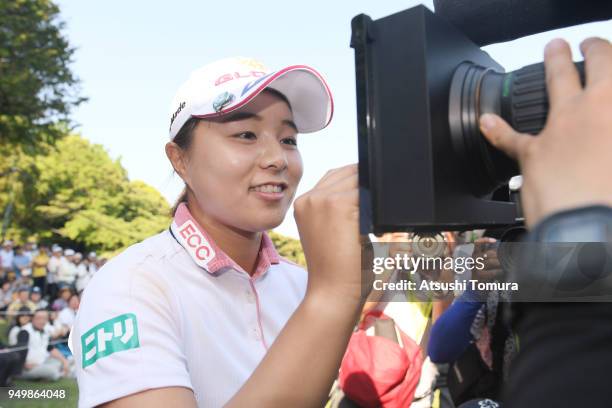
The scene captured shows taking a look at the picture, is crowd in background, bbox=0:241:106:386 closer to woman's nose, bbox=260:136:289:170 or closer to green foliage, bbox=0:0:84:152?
woman's nose, bbox=260:136:289:170

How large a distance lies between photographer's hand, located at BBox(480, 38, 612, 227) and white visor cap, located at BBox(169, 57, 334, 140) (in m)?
0.88

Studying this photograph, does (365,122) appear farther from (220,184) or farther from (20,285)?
(20,285)

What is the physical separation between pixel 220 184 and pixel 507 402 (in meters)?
1.00

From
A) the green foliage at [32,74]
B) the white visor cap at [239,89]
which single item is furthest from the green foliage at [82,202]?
the white visor cap at [239,89]

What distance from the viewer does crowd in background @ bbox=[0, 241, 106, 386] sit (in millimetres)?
6949

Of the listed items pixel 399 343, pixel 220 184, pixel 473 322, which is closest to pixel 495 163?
pixel 220 184

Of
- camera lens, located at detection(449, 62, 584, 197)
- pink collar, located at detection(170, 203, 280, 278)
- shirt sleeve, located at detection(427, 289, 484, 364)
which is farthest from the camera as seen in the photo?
shirt sleeve, located at detection(427, 289, 484, 364)

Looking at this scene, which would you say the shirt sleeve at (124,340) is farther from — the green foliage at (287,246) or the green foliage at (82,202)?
the green foliage at (287,246)

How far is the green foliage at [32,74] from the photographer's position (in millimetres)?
16344

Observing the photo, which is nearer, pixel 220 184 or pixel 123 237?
pixel 220 184

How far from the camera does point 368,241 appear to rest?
1033 millimetres

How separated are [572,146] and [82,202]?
37.6 meters

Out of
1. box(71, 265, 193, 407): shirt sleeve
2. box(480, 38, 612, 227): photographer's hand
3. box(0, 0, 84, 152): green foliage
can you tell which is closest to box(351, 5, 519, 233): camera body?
box(480, 38, 612, 227): photographer's hand

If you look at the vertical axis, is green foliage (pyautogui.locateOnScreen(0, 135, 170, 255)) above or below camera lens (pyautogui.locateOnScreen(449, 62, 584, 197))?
above
